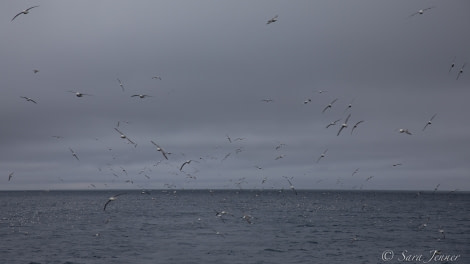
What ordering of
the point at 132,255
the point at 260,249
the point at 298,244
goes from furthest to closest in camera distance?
the point at 298,244, the point at 260,249, the point at 132,255

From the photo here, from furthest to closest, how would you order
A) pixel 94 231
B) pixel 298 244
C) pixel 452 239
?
pixel 94 231, pixel 452 239, pixel 298 244

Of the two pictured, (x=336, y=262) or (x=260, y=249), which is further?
(x=260, y=249)

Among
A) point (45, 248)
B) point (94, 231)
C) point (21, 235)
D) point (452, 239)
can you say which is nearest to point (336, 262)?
point (452, 239)

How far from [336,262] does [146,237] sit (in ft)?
97.3

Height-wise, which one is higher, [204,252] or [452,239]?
[452,239]

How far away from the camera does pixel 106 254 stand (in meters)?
50.2

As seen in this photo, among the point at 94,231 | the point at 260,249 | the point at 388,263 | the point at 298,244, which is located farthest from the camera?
the point at 94,231

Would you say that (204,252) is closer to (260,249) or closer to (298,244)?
(260,249)

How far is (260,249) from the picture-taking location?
177ft

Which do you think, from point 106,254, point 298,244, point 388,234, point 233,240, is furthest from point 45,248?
point 388,234

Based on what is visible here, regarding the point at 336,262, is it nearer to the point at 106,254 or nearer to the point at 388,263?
the point at 388,263

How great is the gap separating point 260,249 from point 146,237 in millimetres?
19228

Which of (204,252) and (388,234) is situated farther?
(388,234)

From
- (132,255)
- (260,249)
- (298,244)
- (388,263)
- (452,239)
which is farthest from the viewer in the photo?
(452,239)
